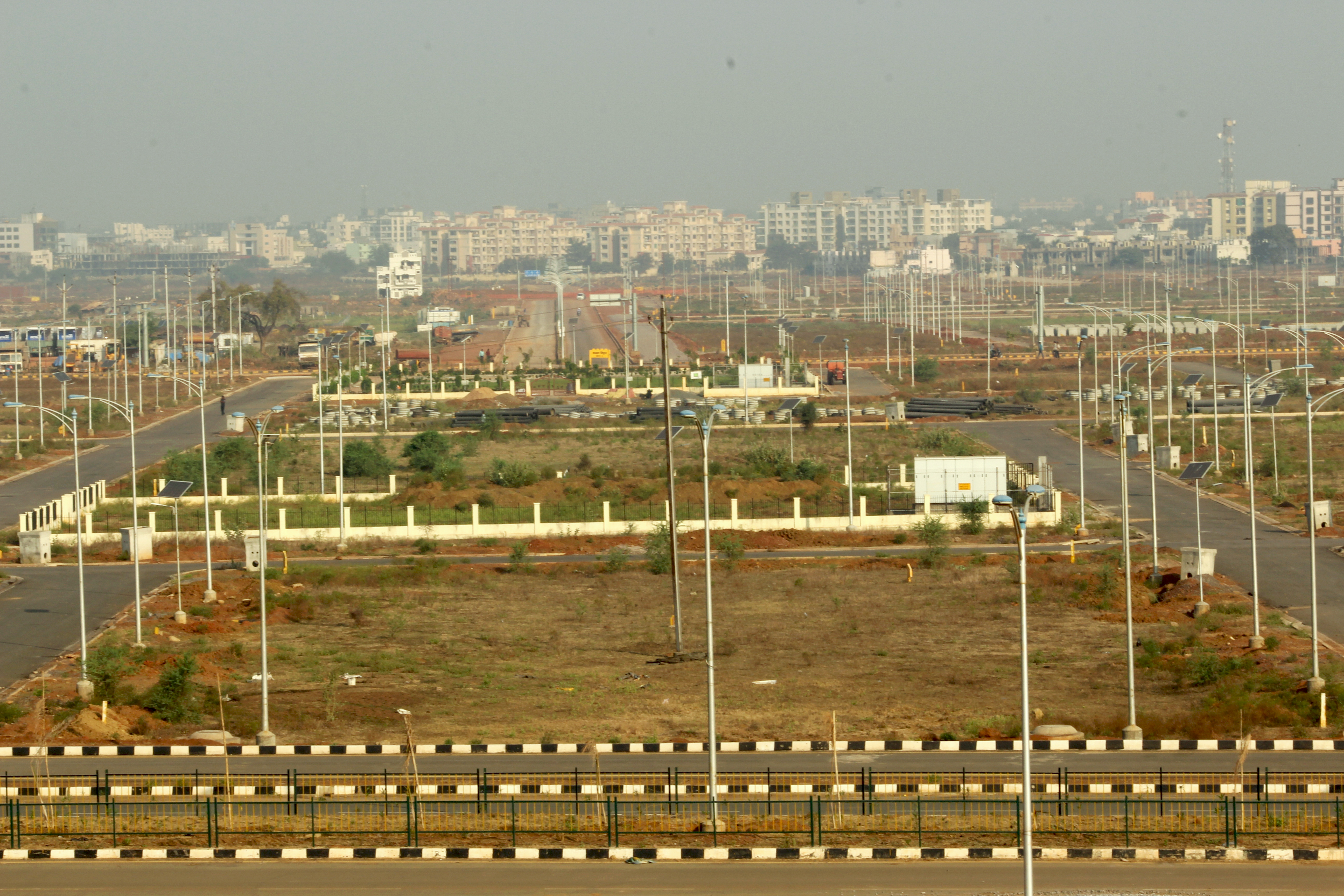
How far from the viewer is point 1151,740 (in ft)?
84.1

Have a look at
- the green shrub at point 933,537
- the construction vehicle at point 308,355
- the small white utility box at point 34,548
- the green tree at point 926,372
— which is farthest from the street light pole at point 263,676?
the construction vehicle at point 308,355

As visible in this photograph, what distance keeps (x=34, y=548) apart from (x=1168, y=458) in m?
43.3

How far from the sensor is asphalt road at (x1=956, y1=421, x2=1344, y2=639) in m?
39.7

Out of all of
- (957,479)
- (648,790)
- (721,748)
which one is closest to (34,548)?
(721,748)

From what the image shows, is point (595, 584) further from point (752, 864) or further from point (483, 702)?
point (752, 864)

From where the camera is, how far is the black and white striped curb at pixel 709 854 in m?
19.7

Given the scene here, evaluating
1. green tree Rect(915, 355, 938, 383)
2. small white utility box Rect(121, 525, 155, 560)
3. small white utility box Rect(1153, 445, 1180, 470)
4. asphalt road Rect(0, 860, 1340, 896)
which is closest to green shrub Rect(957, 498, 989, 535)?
small white utility box Rect(1153, 445, 1180, 470)

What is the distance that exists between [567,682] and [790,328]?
357 feet

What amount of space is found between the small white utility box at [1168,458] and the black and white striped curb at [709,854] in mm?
45693

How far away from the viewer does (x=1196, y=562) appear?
39969 mm

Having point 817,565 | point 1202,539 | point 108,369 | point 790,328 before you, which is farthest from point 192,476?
point 790,328

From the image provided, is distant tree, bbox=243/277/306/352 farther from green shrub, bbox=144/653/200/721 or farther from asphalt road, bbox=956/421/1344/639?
green shrub, bbox=144/653/200/721

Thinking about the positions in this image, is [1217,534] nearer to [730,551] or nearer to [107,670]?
[730,551]

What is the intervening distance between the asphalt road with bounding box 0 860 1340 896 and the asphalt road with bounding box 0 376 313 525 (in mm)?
38467
